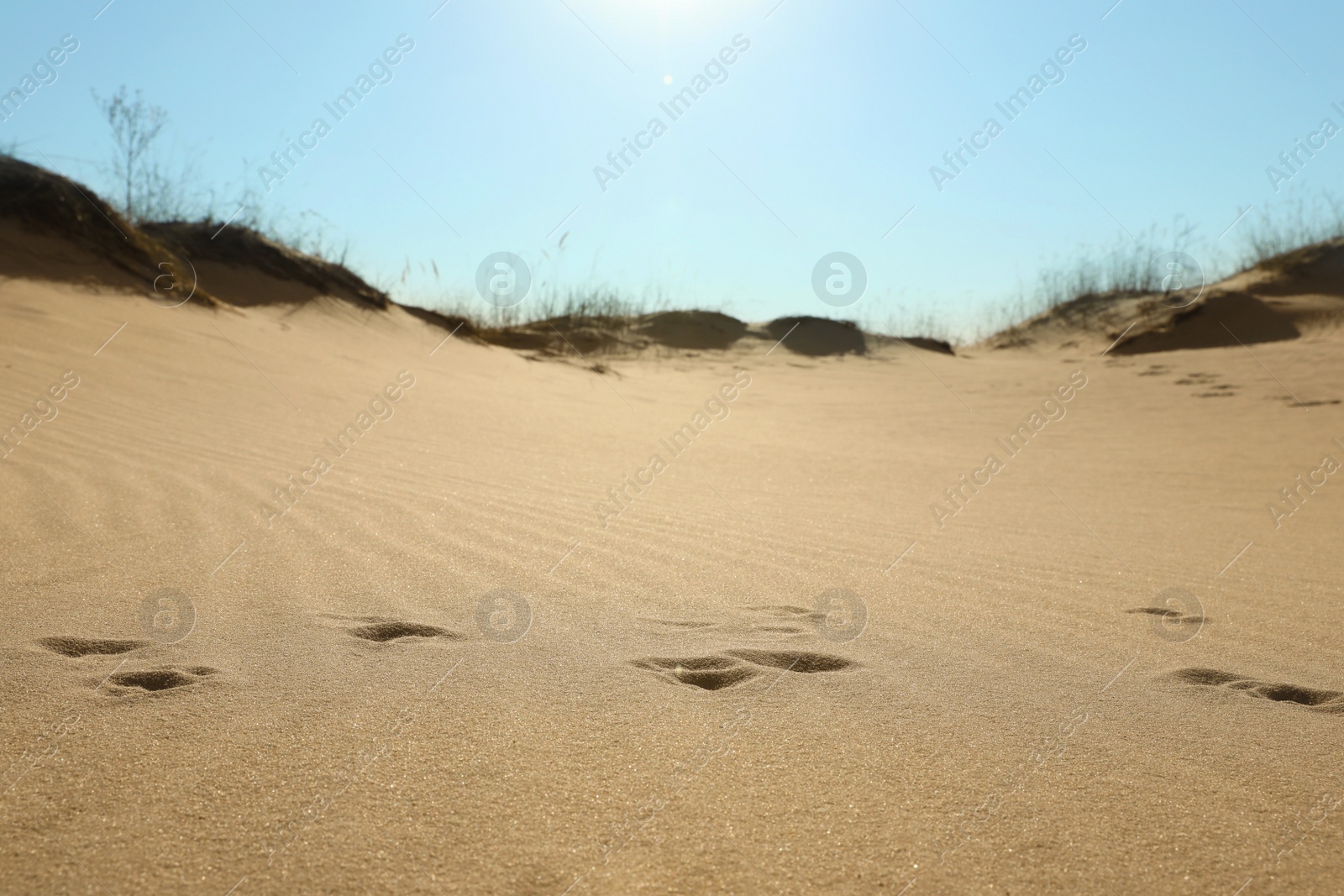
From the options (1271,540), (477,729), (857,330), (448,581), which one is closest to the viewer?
(477,729)

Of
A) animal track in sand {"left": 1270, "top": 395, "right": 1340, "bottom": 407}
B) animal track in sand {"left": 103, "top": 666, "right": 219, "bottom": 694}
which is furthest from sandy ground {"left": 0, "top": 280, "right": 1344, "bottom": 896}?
animal track in sand {"left": 1270, "top": 395, "right": 1340, "bottom": 407}

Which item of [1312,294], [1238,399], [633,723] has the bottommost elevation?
[633,723]

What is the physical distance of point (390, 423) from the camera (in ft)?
17.4

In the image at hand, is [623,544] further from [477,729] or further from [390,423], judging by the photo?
[390,423]

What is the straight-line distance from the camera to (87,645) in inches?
72.5

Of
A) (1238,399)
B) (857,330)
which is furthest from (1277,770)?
(857,330)

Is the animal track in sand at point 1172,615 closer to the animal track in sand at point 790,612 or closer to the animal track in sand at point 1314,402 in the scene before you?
the animal track in sand at point 790,612

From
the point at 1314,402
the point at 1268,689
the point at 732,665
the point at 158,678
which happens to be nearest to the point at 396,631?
the point at 158,678

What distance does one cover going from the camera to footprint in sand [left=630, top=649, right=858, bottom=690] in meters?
1.88

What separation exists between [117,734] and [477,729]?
598mm

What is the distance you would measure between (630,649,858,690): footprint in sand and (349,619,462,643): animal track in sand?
494 mm

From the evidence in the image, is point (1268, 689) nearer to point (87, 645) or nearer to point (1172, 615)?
point (1172, 615)

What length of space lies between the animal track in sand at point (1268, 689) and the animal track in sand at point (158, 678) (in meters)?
2.13

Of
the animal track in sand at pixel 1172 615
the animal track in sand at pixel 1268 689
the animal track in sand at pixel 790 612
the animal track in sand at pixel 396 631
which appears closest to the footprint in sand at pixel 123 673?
the animal track in sand at pixel 396 631
